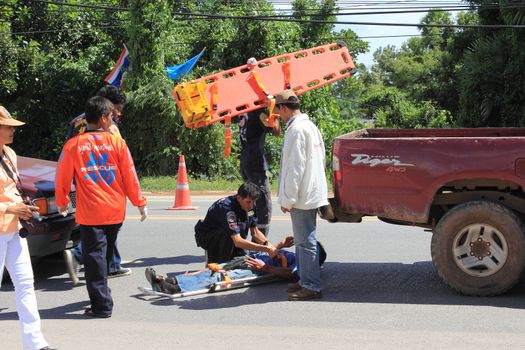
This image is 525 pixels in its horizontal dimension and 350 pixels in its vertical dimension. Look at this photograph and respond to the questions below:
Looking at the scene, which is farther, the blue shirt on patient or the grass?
the grass

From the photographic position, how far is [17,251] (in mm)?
5117

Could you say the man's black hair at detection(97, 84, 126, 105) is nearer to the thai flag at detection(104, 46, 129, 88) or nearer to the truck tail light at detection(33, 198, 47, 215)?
→ the truck tail light at detection(33, 198, 47, 215)

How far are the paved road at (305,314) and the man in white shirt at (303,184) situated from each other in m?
0.31

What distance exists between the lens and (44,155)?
2597 centimetres

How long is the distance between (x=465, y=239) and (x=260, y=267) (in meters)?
2.00

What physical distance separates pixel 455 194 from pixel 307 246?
146 centimetres

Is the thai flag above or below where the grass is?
above

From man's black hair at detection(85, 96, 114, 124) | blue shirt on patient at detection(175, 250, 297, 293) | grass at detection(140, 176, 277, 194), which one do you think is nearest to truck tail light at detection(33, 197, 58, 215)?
man's black hair at detection(85, 96, 114, 124)

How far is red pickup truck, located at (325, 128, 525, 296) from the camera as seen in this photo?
643 cm

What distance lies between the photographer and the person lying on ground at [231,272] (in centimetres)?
695

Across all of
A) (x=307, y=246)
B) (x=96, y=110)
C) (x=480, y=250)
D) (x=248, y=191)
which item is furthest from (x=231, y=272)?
(x=480, y=250)

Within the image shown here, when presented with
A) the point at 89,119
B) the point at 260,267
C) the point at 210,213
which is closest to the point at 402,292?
the point at 260,267

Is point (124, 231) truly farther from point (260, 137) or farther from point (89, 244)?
point (89, 244)

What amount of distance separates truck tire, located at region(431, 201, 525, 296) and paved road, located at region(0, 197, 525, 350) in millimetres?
166
